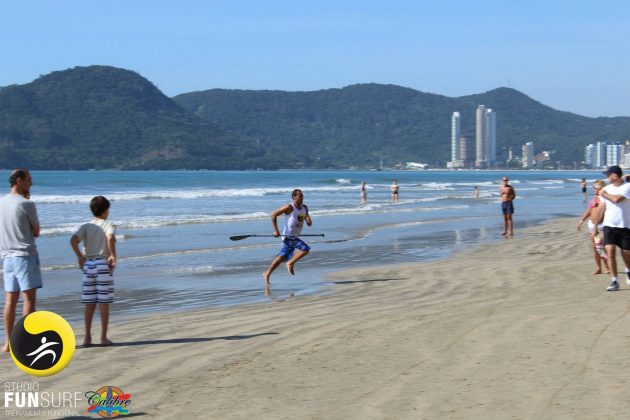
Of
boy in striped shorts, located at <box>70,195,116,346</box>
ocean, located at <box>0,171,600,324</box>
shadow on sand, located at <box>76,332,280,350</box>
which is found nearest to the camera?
boy in striped shorts, located at <box>70,195,116,346</box>

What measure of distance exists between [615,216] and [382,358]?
185 inches

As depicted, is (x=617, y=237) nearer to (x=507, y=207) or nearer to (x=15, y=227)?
(x=15, y=227)

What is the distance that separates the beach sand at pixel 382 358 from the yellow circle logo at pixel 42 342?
0.65 meters

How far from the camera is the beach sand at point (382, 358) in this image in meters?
5.30

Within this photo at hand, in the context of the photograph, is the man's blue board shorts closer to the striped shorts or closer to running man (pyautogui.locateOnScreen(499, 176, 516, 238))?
the striped shorts

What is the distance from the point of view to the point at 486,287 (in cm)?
1096

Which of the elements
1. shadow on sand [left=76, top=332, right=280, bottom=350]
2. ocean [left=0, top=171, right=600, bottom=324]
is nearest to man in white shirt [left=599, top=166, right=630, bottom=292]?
ocean [left=0, top=171, right=600, bottom=324]

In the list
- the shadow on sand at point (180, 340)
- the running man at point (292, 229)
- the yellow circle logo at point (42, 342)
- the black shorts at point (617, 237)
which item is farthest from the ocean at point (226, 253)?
the yellow circle logo at point (42, 342)

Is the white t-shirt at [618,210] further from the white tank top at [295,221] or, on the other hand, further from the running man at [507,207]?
the running man at [507,207]

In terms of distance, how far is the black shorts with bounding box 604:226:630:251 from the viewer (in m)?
9.97

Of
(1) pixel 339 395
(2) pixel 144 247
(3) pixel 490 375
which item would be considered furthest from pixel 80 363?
(2) pixel 144 247

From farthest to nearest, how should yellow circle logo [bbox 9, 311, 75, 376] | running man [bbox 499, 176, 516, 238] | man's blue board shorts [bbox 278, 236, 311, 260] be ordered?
running man [bbox 499, 176, 516, 238], man's blue board shorts [bbox 278, 236, 311, 260], yellow circle logo [bbox 9, 311, 75, 376]

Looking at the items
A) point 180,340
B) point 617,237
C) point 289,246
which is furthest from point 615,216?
point 180,340

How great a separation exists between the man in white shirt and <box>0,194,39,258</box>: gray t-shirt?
662 centimetres
